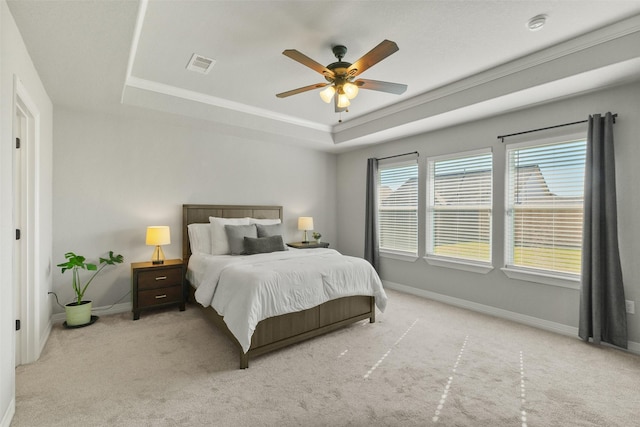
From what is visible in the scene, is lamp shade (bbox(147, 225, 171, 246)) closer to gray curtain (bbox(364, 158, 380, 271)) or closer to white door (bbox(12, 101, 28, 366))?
white door (bbox(12, 101, 28, 366))

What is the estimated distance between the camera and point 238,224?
4434 mm

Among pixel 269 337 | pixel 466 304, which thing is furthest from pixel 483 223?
pixel 269 337

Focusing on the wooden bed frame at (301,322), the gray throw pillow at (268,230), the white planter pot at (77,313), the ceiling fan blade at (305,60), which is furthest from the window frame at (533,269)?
the white planter pot at (77,313)

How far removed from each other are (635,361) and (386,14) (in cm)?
366

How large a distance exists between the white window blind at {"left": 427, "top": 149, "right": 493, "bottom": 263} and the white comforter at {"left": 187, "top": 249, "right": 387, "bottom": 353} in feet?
5.24

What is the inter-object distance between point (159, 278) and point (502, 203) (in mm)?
4421

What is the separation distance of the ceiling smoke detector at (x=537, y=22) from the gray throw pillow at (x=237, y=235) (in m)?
3.69

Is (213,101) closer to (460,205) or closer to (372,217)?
(372,217)

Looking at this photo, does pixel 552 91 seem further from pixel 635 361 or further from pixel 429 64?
pixel 635 361

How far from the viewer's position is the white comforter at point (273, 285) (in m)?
2.59

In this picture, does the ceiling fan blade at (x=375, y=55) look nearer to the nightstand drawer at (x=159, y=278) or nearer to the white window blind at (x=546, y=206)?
the white window blind at (x=546, y=206)

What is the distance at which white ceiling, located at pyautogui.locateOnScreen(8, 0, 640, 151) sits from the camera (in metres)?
2.23

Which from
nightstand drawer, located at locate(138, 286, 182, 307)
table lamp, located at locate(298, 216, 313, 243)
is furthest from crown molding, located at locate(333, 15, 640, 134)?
nightstand drawer, located at locate(138, 286, 182, 307)

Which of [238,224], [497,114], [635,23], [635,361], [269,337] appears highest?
[635,23]
